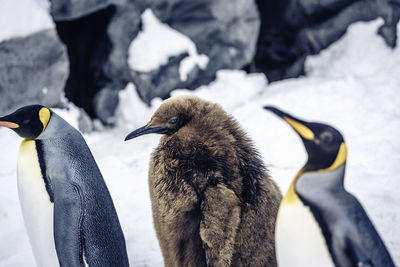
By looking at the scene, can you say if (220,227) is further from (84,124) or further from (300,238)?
(84,124)

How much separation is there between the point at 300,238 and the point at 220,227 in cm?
22

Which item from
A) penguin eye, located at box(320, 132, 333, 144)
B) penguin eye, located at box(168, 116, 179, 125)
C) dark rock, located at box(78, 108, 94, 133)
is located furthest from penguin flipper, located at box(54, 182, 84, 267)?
dark rock, located at box(78, 108, 94, 133)

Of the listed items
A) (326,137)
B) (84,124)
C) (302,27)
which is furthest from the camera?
(302,27)

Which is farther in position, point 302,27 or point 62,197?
point 302,27

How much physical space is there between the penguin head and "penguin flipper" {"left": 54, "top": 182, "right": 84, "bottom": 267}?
25 cm

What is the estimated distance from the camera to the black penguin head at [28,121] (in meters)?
1.07

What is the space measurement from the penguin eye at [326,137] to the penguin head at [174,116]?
0.40 metres

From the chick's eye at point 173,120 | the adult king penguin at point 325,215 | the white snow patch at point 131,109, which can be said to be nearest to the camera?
the adult king penguin at point 325,215

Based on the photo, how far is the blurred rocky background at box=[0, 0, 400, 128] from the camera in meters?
3.04

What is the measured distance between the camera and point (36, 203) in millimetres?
1104

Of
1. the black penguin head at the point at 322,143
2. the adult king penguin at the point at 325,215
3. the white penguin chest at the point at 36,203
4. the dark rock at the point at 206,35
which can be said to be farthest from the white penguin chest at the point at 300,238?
the dark rock at the point at 206,35

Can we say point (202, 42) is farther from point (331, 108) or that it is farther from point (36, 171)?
point (36, 171)

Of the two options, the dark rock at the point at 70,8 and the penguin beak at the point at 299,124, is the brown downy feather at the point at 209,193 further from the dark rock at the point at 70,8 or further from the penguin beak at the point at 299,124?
the dark rock at the point at 70,8

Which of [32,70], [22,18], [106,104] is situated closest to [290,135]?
[106,104]
